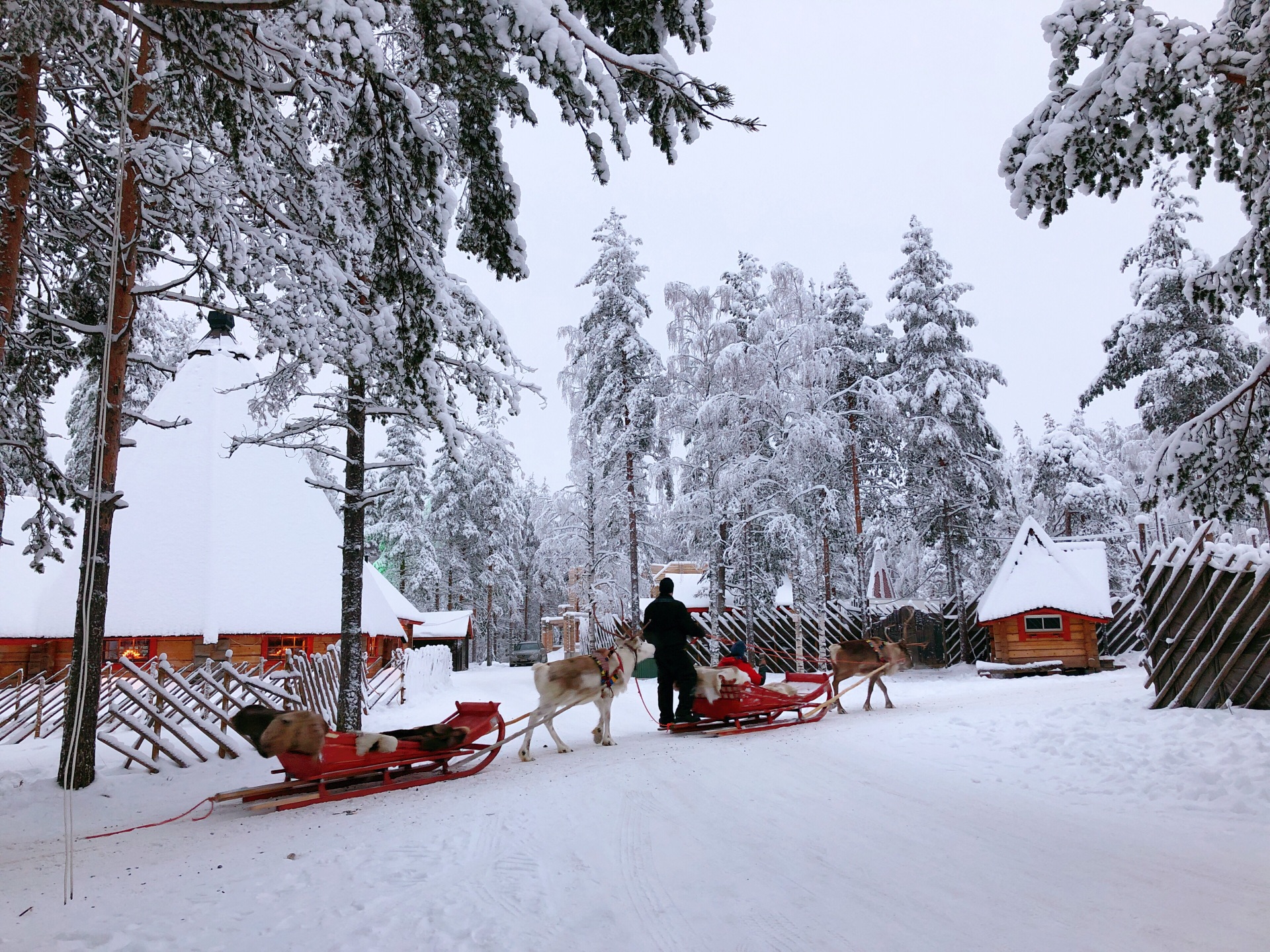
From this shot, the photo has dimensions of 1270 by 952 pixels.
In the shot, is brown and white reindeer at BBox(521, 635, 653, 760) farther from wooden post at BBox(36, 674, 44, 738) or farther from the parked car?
the parked car

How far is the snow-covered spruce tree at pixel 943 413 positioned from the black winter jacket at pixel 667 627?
56.2 feet

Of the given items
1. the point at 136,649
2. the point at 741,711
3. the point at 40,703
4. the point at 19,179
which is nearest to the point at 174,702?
the point at 40,703

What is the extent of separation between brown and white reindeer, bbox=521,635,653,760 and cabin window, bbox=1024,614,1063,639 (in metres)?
17.1

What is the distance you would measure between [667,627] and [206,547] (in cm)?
1225

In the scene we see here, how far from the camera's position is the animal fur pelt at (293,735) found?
611 cm

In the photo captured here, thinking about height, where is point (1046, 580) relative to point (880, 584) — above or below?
below

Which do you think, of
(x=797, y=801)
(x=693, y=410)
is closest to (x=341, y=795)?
(x=797, y=801)

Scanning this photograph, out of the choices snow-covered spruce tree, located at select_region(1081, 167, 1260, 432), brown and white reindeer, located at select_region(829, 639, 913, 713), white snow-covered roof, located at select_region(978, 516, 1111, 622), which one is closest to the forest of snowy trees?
snow-covered spruce tree, located at select_region(1081, 167, 1260, 432)

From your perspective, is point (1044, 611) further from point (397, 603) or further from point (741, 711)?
point (397, 603)

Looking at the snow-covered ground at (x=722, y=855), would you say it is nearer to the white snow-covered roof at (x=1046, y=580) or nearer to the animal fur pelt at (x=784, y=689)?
the animal fur pelt at (x=784, y=689)

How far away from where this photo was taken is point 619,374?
24.3m

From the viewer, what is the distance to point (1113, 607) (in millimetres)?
25109

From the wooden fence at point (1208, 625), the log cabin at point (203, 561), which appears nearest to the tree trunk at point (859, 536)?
the wooden fence at point (1208, 625)

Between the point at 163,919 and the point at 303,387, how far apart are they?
846 cm
